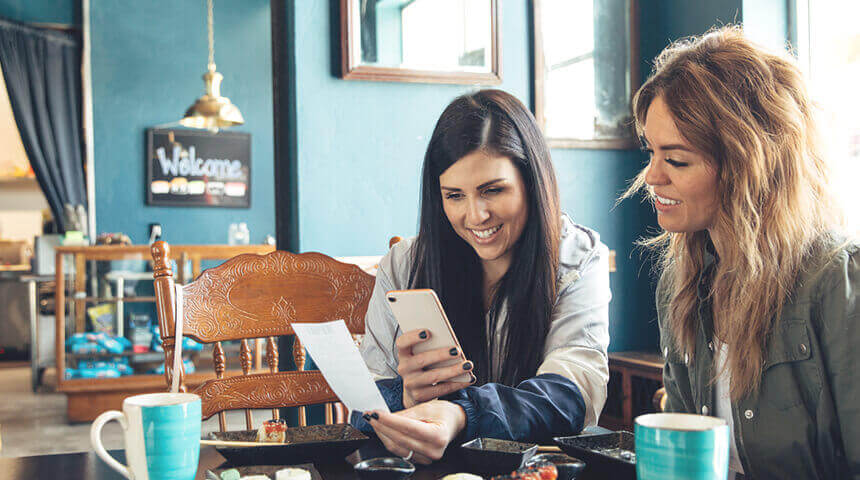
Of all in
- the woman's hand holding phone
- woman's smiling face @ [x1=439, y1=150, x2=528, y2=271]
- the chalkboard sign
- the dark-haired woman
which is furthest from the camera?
the chalkboard sign

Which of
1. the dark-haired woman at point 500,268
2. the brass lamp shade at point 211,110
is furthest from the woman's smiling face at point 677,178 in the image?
the brass lamp shade at point 211,110

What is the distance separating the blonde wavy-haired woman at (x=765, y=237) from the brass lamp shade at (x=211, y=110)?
4.49 metres

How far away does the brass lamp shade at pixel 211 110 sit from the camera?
5141mm

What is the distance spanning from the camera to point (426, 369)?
3.79 feet

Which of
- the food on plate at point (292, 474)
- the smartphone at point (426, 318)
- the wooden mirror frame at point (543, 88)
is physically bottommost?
the food on plate at point (292, 474)

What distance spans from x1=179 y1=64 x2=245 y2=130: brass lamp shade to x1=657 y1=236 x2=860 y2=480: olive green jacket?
4.65 metres

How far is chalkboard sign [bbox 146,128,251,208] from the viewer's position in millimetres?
6559

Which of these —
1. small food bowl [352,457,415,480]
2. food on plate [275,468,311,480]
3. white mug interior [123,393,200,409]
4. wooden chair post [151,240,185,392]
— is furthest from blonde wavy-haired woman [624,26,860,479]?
wooden chair post [151,240,185,392]

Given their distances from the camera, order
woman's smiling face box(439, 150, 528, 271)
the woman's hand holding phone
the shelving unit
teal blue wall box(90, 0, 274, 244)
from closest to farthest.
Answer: the woman's hand holding phone → woman's smiling face box(439, 150, 528, 271) → the shelving unit → teal blue wall box(90, 0, 274, 244)

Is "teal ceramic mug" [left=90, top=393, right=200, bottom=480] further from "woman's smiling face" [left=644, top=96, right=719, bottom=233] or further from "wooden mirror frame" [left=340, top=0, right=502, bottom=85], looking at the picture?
"wooden mirror frame" [left=340, top=0, right=502, bottom=85]

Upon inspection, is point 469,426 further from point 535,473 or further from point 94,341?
point 94,341

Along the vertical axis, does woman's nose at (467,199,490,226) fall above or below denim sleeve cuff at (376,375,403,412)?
above

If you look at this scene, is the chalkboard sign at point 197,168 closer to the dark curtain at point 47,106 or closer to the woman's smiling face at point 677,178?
the dark curtain at point 47,106

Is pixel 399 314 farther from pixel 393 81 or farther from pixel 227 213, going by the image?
pixel 227 213
